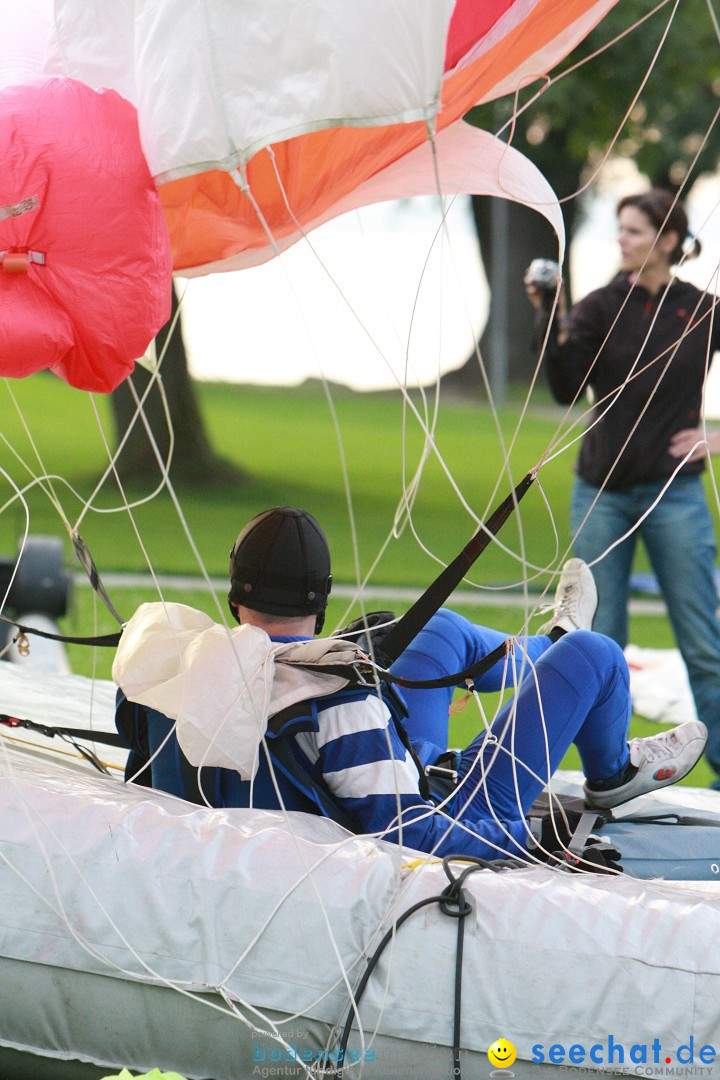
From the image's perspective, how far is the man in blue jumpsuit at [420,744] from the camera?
2.31m

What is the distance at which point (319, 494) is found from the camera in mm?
12398

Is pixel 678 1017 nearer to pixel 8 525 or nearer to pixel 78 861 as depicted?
pixel 78 861

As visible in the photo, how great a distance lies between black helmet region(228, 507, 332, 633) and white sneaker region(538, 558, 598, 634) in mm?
1192

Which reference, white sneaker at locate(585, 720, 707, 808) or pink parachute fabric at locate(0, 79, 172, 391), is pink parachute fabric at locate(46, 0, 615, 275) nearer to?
pink parachute fabric at locate(0, 79, 172, 391)

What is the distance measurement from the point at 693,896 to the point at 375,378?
676 inches

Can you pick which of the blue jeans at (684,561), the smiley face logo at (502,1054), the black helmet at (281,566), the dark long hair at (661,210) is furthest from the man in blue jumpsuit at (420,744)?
the dark long hair at (661,210)

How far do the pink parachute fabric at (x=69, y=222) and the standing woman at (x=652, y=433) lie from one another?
2219mm

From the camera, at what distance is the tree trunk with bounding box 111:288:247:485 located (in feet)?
34.2

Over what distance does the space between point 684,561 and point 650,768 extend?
4.61ft

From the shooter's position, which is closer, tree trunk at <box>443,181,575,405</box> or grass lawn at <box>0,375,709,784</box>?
grass lawn at <box>0,375,709,784</box>

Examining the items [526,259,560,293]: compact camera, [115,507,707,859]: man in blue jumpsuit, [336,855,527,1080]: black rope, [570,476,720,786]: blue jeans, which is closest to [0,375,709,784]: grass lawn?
[115,507,707,859]: man in blue jumpsuit

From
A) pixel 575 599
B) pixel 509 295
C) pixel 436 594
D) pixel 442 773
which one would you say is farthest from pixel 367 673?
pixel 509 295

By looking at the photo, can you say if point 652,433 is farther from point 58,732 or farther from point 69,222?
point 69,222

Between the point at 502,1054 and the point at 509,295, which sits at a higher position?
the point at 509,295
